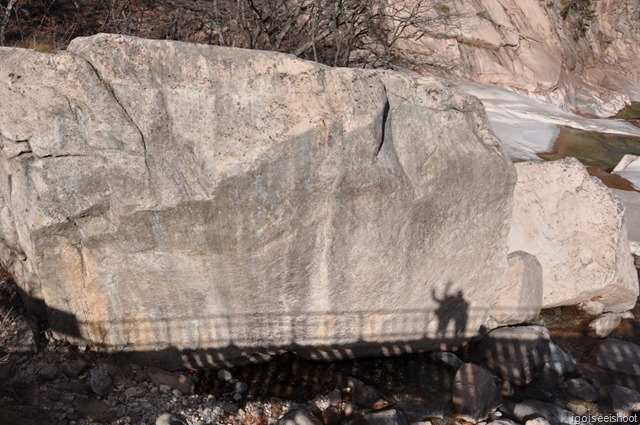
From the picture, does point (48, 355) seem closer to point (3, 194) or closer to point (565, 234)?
point (3, 194)

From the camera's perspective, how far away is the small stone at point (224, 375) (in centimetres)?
672

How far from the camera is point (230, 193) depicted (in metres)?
5.65

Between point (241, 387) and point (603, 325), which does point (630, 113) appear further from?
point (241, 387)

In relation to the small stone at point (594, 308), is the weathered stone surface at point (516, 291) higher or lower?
higher

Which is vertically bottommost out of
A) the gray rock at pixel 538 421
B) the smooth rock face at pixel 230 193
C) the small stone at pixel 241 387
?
the small stone at pixel 241 387

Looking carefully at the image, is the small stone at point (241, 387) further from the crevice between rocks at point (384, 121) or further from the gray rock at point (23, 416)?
the crevice between rocks at point (384, 121)

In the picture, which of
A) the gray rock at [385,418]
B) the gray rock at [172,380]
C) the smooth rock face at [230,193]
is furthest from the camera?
the gray rock at [172,380]

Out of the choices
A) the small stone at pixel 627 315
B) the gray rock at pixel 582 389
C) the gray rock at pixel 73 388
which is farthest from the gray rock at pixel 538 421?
the gray rock at pixel 73 388

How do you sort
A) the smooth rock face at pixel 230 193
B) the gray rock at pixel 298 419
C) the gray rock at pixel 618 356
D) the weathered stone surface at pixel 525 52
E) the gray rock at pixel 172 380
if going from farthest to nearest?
the weathered stone surface at pixel 525 52
the gray rock at pixel 618 356
the gray rock at pixel 172 380
the gray rock at pixel 298 419
the smooth rock face at pixel 230 193

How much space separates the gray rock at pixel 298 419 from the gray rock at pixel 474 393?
1640 millimetres

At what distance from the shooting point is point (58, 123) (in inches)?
216

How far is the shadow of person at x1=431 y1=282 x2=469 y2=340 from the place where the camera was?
7.19 meters

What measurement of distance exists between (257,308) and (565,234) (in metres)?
4.71

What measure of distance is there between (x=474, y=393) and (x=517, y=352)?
1.03m
